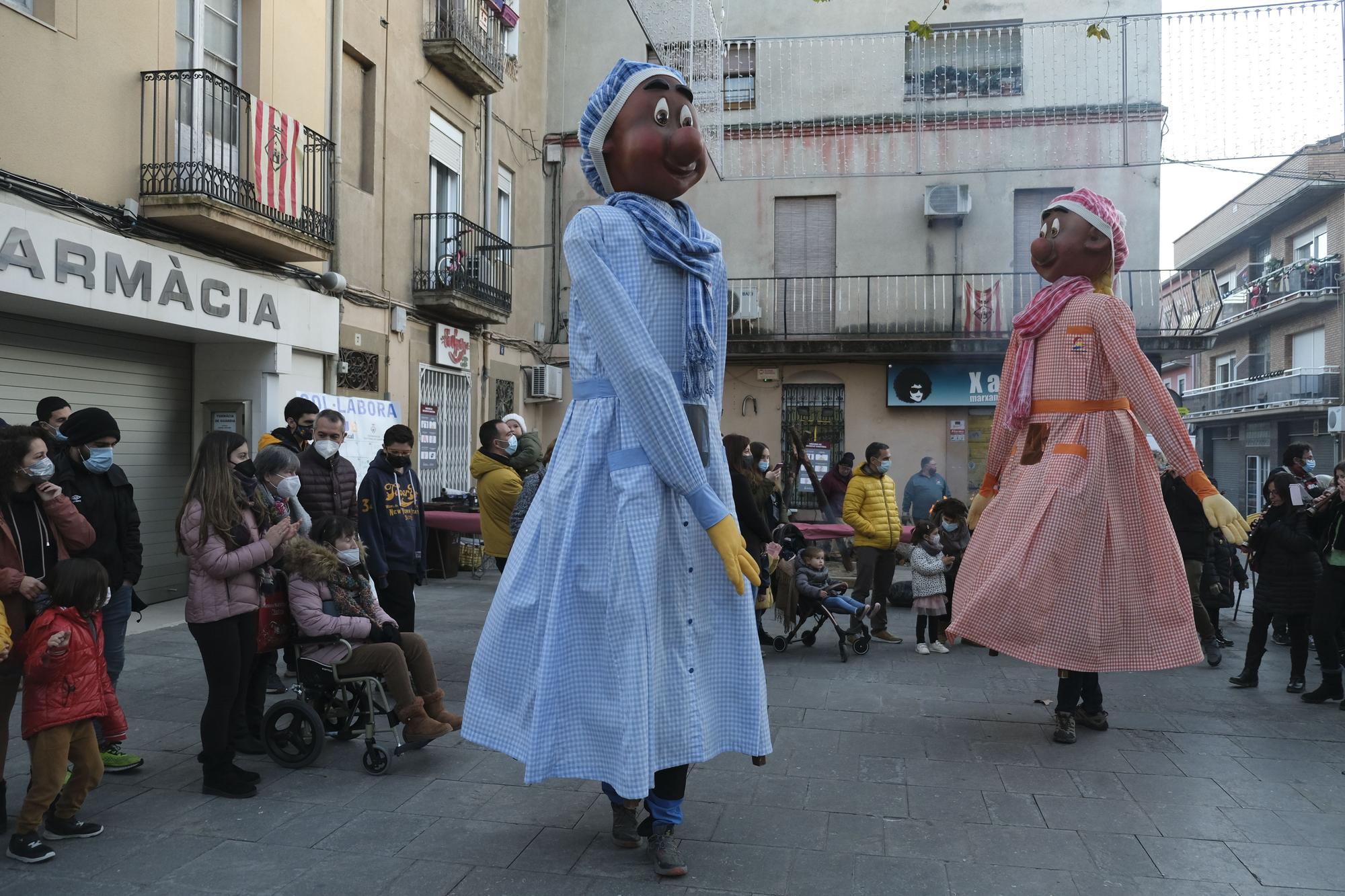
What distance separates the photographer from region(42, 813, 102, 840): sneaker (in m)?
3.59

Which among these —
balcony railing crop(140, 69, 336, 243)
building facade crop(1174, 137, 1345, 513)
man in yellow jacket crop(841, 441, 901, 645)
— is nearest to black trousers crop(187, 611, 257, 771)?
man in yellow jacket crop(841, 441, 901, 645)

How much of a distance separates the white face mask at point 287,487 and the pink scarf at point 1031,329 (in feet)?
11.6

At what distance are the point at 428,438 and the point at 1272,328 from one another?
30360 millimetres

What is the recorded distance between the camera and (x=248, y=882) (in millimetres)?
3188

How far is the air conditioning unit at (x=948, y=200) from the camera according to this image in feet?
59.1

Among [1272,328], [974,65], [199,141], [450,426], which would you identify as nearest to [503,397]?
[450,426]

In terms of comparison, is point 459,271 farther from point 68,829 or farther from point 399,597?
point 68,829

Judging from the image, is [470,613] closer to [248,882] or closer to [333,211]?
[333,211]

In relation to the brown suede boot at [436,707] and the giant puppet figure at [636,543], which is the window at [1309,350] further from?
the giant puppet figure at [636,543]

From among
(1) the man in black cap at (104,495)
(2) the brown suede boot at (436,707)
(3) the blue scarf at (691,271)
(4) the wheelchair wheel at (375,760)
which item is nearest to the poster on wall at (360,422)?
(1) the man in black cap at (104,495)

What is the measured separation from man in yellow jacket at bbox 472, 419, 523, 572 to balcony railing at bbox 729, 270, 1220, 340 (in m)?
11.6

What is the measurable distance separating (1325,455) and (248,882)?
34.9 m

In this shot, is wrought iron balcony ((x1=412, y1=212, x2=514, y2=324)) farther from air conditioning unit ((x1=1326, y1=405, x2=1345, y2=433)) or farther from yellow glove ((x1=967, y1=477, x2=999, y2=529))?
air conditioning unit ((x1=1326, y1=405, x2=1345, y2=433))

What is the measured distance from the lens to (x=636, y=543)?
2.96 meters
